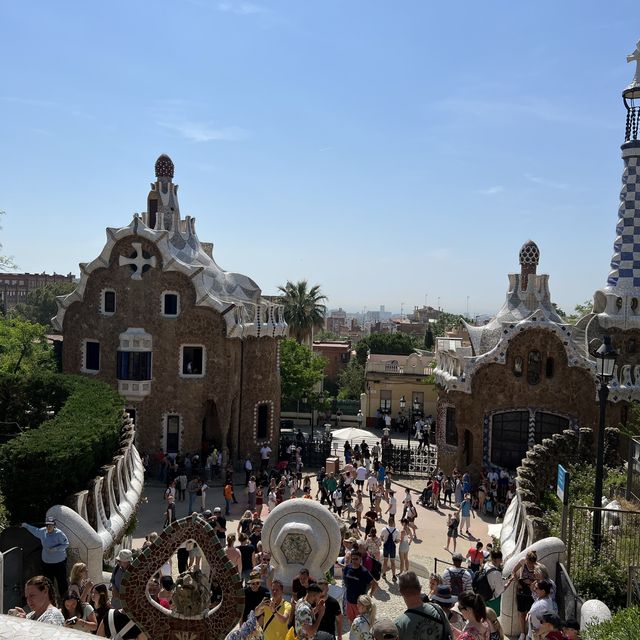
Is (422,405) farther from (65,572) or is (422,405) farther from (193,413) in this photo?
(65,572)

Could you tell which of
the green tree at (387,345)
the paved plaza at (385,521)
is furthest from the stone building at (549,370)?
the green tree at (387,345)

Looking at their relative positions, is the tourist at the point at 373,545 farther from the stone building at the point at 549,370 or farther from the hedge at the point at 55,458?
the stone building at the point at 549,370

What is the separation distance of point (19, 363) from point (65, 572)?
22.7 m

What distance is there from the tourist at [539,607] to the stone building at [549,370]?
59.1 ft

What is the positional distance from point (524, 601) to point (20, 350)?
90.5ft

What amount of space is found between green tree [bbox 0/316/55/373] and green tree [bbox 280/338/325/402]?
11.4 meters

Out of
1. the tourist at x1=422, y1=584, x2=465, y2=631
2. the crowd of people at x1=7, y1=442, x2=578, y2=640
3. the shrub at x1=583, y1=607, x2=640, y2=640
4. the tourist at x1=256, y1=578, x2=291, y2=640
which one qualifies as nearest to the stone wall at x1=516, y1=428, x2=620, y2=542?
the crowd of people at x1=7, y1=442, x2=578, y2=640

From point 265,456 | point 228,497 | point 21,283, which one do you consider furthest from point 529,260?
point 21,283

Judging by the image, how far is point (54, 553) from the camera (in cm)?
1034

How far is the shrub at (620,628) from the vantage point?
659cm

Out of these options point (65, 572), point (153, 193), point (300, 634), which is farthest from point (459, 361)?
point (300, 634)

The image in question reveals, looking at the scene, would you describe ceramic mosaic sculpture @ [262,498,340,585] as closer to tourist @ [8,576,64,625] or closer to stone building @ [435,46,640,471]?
tourist @ [8,576,64,625]

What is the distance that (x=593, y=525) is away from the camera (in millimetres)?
11984

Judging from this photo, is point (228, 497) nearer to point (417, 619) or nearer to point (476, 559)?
point (476, 559)
